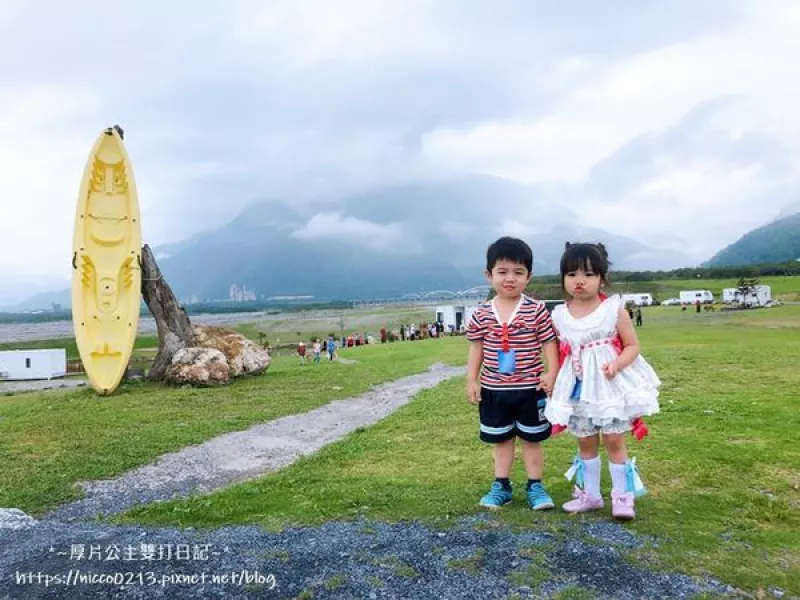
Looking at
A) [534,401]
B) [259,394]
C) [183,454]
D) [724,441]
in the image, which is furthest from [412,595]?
[259,394]

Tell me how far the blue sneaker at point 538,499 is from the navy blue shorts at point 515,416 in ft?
1.52

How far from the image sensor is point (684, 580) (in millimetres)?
4293

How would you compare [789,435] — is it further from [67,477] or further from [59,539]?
[67,477]

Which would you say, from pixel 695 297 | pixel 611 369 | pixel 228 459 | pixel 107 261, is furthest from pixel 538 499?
pixel 695 297

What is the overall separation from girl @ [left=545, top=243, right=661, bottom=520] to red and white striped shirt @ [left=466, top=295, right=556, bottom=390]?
0.69ft

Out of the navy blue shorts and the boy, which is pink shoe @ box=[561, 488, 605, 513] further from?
the navy blue shorts

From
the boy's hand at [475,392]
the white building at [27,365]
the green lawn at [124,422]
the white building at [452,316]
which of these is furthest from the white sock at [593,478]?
the white building at [452,316]

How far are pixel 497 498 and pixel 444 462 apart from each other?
2292mm

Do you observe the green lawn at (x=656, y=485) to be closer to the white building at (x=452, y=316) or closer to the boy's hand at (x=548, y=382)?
the boy's hand at (x=548, y=382)

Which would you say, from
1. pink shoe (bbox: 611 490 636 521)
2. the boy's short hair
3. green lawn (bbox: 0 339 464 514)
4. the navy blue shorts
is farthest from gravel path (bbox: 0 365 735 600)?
green lawn (bbox: 0 339 464 514)

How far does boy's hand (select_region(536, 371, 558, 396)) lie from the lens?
5766 millimetres

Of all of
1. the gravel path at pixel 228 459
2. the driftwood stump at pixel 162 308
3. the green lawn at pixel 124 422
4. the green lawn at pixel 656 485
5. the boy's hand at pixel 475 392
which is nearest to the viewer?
the green lawn at pixel 656 485

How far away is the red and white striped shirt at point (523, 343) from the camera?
5.83 m

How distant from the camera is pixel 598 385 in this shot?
5.49m
